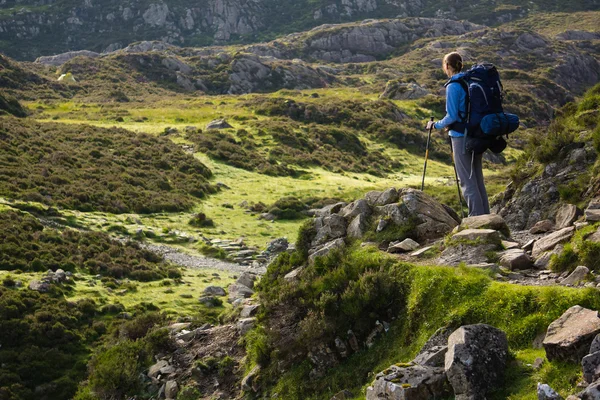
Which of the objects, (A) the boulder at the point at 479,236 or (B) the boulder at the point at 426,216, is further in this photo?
(B) the boulder at the point at 426,216

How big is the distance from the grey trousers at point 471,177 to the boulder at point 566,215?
144cm

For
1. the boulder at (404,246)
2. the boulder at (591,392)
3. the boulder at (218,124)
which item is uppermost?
the boulder at (591,392)

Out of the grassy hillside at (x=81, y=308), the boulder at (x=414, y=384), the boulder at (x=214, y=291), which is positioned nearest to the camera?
the boulder at (x=414, y=384)

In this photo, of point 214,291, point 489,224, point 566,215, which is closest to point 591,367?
point 489,224

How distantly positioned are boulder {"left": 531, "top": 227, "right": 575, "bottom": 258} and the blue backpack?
1.99m

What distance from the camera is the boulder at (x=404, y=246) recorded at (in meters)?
11.4

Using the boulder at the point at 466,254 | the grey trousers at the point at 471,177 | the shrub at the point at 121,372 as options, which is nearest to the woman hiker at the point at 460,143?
the grey trousers at the point at 471,177

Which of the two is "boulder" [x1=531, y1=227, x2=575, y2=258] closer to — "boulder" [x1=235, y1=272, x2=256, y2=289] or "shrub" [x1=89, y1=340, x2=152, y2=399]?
"shrub" [x1=89, y1=340, x2=152, y2=399]

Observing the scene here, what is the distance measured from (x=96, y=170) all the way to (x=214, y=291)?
23570 millimetres

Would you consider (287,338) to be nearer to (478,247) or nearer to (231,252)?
(478,247)

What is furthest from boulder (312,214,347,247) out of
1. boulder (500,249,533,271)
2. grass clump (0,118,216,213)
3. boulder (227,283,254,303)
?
grass clump (0,118,216,213)

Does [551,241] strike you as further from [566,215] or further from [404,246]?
[404,246]

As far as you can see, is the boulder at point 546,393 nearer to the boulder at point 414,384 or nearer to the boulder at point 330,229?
the boulder at point 414,384

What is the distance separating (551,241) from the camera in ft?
31.6
